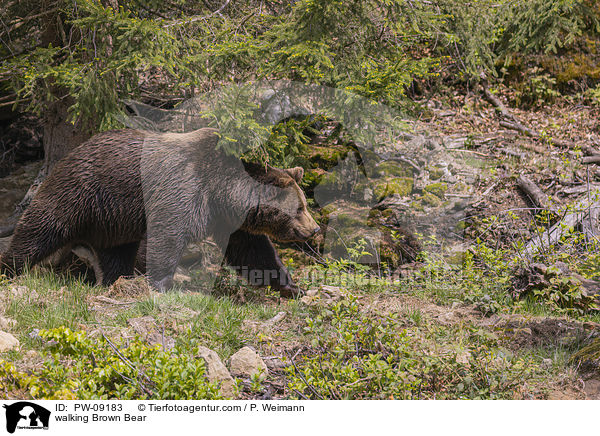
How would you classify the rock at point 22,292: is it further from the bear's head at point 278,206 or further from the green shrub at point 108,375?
the bear's head at point 278,206

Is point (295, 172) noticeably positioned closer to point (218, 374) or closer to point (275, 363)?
point (275, 363)

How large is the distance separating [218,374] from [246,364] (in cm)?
35

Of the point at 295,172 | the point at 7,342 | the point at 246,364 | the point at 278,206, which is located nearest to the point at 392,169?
the point at 295,172

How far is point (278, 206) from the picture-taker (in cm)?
575

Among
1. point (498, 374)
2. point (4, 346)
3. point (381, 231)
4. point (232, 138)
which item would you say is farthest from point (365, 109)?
point (4, 346)

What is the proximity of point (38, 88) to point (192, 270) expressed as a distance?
290 cm

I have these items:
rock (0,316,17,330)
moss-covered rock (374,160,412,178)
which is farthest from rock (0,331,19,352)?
moss-covered rock (374,160,412,178)

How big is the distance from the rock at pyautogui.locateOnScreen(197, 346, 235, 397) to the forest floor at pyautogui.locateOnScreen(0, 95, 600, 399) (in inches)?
5.7

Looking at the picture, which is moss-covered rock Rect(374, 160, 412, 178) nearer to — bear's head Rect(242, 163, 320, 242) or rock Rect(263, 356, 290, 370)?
bear's head Rect(242, 163, 320, 242)

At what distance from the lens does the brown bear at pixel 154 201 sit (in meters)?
5.41

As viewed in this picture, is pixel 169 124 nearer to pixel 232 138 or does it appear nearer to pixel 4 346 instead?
pixel 232 138

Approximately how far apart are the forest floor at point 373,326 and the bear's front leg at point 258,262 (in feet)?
0.63

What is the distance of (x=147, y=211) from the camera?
18.0 ft

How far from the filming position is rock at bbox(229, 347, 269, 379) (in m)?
3.79
